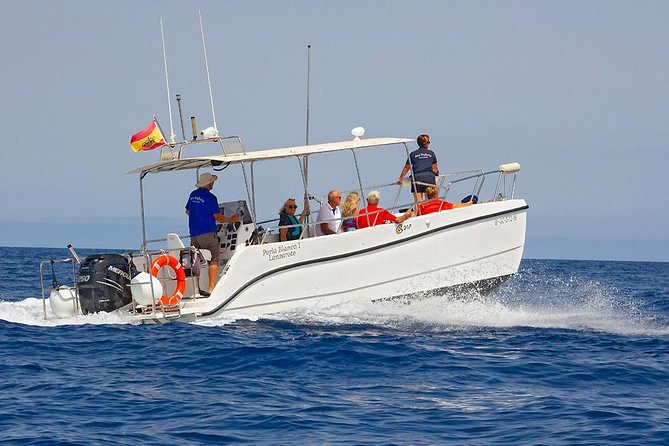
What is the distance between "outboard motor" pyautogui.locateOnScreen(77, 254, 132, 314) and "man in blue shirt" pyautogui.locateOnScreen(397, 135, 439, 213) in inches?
160

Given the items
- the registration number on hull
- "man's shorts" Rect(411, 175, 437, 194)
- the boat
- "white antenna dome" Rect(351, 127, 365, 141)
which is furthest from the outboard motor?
the registration number on hull

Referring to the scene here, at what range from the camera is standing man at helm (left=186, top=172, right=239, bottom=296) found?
13594mm

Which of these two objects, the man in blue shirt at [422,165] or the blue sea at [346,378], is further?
the man in blue shirt at [422,165]

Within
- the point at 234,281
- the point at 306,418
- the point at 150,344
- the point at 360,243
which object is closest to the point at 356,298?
the point at 360,243

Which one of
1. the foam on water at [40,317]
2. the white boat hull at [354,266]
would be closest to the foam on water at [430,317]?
the foam on water at [40,317]

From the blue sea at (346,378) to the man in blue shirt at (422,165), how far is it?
5.51ft

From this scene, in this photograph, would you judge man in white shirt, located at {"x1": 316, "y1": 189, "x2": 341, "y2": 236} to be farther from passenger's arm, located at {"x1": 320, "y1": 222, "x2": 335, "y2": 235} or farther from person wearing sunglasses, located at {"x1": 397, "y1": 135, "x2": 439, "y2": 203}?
person wearing sunglasses, located at {"x1": 397, "y1": 135, "x2": 439, "y2": 203}

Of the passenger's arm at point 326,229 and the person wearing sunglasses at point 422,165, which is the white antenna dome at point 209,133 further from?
the person wearing sunglasses at point 422,165

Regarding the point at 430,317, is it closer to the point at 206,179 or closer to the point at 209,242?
the point at 209,242

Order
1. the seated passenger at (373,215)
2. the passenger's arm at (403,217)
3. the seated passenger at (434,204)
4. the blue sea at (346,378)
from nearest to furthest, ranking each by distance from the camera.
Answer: the blue sea at (346,378), the passenger's arm at (403,217), the seated passenger at (373,215), the seated passenger at (434,204)

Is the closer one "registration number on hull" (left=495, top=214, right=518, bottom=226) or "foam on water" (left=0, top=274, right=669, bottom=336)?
"foam on water" (left=0, top=274, right=669, bottom=336)

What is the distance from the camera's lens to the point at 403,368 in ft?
33.3

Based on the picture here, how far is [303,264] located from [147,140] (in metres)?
2.78

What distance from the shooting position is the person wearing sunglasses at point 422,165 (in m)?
13.9
